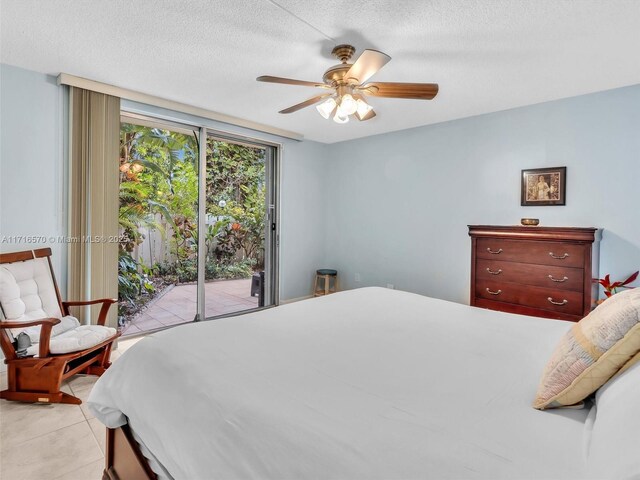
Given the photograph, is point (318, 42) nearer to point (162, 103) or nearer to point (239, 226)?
point (162, 103)

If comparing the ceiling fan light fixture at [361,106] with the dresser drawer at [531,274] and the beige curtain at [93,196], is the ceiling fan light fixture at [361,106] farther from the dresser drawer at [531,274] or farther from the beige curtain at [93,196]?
the beige curtain at [93,196]

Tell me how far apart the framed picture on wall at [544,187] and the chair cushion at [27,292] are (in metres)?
4.42

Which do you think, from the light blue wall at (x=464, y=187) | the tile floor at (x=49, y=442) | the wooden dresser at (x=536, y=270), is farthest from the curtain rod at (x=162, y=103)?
the wooden dresser at (x=536, y=270)

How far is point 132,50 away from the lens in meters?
2.51

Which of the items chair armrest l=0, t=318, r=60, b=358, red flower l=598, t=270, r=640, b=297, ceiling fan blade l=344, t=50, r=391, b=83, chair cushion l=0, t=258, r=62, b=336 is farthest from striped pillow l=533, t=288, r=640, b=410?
chair cushion l=0, t=258, r=62, b=336

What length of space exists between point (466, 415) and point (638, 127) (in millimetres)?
3435

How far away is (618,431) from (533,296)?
272 centimetres

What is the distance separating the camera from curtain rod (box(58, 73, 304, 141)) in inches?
117

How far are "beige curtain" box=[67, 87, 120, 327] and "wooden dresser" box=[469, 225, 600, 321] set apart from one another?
11.4 feet

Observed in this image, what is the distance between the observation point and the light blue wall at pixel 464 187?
3.15 metres

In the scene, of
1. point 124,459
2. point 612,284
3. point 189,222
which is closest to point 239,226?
point 189,222

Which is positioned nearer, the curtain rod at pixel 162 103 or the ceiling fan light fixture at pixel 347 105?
the ceiling fan light fixture at pixel 347 105

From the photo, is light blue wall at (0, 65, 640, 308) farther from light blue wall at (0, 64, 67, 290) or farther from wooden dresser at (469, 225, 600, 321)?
wooden dresser at (469, 225, 600, 321)

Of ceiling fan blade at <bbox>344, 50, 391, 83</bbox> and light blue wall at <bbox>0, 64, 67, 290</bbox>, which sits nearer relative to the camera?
ceiling fan blade at <bbox>344, 50, 391, 83</bbox>
